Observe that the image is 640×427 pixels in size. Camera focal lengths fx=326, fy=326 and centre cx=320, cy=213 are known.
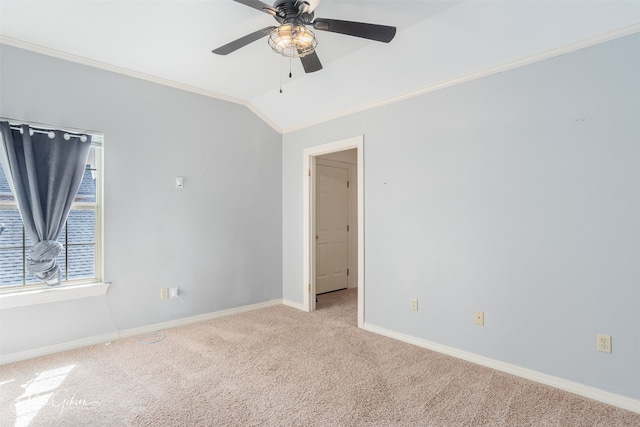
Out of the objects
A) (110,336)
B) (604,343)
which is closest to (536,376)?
(604,343)

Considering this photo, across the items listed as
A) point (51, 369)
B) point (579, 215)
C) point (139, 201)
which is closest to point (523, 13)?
point (579, 215)

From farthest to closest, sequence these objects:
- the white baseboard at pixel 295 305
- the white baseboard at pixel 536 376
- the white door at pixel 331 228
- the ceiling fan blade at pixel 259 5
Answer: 1. the white door at pixel 331 228
2. the white baseboard at pixel 295 305
3. the white baseboard at pixel 536 376
4. the ceiling fan blade at pixel 259 5

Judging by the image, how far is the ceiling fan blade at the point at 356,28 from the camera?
1.90 metres

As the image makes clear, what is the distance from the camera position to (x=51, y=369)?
259 cm

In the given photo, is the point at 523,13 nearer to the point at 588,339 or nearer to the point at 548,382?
the point at 588,339

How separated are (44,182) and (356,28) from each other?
9.48 feet

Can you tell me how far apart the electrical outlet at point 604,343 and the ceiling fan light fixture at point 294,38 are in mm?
2690

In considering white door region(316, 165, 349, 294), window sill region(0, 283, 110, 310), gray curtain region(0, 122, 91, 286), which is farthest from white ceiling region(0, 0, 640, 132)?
window sill region(0, 283, 110, 310)

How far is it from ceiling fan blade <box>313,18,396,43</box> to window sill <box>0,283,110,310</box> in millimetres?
2998

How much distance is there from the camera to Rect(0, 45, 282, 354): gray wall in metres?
2.85

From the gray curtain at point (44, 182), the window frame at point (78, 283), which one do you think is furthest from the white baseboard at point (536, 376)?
the gray curtain at point (44, 182)

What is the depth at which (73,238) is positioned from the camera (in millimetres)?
3107

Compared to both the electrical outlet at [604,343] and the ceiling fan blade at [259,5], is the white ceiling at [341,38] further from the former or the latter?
the electrical outlet at [604,343]

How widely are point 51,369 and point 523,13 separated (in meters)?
4.36
